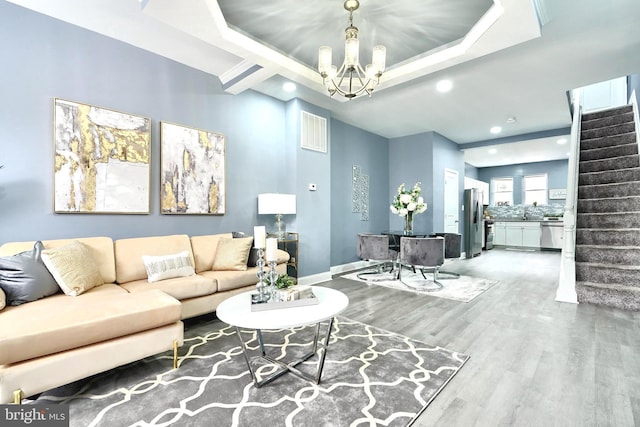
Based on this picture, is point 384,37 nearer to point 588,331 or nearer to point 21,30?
point 21,30

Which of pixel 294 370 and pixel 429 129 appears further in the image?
pixel 429 129

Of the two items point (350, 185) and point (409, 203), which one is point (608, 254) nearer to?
point (409, 203)

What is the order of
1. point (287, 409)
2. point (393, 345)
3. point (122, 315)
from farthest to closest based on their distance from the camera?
point (393, 345)
point (122, 315)
point (287, 409)

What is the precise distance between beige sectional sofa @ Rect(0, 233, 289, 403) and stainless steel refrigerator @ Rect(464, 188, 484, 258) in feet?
19.8

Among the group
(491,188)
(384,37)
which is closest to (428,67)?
(384,37)

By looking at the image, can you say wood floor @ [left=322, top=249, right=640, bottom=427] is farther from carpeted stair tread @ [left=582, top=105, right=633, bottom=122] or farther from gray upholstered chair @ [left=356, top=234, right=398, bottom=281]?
carpeted stair tread @ [left=582, top=105, right=633, bottom=122]

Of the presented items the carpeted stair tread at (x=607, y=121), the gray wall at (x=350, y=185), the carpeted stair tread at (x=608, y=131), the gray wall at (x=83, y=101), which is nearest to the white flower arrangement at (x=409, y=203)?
the gray wall at (x=350, y=185)

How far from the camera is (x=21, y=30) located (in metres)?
2.48

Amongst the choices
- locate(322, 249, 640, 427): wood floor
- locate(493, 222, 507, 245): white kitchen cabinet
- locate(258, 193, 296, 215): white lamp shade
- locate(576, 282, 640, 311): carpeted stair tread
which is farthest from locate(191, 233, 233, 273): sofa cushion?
locate(493, 222, 507, 245): white kitchen cabinet

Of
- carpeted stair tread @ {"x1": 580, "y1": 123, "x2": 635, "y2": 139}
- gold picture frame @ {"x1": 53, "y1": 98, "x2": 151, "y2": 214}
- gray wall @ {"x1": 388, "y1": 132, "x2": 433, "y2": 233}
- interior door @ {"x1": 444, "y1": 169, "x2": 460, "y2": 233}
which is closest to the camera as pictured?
gold picture frame @ {"x1": 53, "y1": 98, "x2": 151, "y2": 214}

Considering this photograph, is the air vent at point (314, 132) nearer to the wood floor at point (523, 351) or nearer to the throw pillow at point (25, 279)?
the wood floor at point (523, 351)

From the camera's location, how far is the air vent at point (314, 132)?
4.43 meters

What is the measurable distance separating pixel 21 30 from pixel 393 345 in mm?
4182

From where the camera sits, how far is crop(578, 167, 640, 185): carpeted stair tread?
14.2ft
